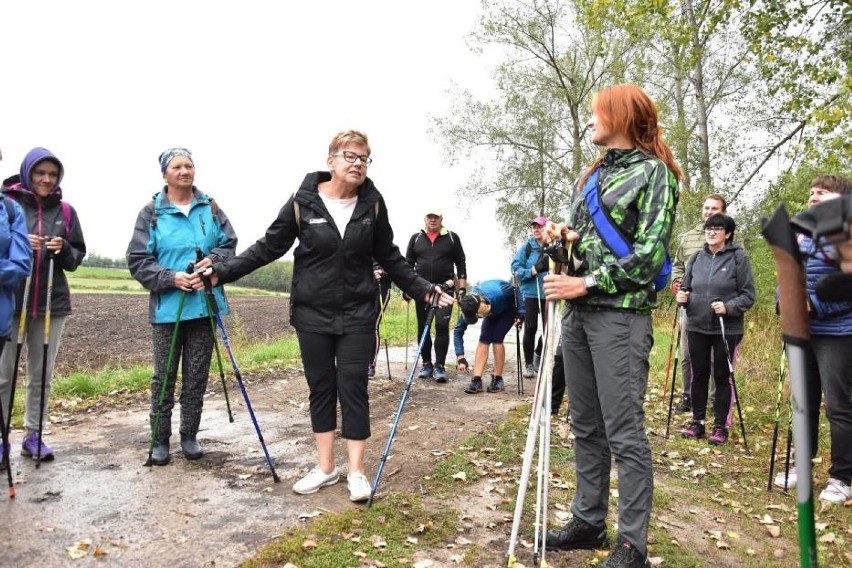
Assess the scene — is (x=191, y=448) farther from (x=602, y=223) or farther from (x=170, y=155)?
(x=602, y=223)

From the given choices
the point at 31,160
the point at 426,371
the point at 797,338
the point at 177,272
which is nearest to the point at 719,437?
the point at 426,371

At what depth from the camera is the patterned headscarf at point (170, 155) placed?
5.26 metres

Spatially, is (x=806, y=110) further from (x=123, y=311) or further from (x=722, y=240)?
(x=123, y=311)

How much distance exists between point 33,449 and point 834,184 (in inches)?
272

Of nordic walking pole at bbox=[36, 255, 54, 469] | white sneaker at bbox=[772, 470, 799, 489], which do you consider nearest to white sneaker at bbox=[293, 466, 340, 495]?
nordic walking pole at bbox=[36, 255, 54, 469]

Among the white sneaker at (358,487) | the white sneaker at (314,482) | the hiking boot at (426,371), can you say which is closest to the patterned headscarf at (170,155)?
the white sneaker at (314,482)

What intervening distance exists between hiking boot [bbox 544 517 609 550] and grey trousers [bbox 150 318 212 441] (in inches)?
126

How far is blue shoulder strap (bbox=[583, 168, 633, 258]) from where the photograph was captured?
134 inches

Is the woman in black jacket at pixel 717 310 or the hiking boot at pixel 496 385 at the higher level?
the woman in black jacket at pixel 717 310

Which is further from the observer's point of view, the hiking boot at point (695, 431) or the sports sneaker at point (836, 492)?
the hiking boot at point (695, 431)

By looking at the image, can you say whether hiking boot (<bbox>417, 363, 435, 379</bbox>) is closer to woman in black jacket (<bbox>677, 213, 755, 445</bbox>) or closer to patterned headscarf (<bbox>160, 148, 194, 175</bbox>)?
woman in black jacket (<bbox>677, 213, 755, 445</bbox>)

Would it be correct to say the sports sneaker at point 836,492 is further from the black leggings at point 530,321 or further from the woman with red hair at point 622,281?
the black leggings at point 530,321

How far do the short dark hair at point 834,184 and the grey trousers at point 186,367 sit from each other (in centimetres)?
520

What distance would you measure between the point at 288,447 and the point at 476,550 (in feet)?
8.69
